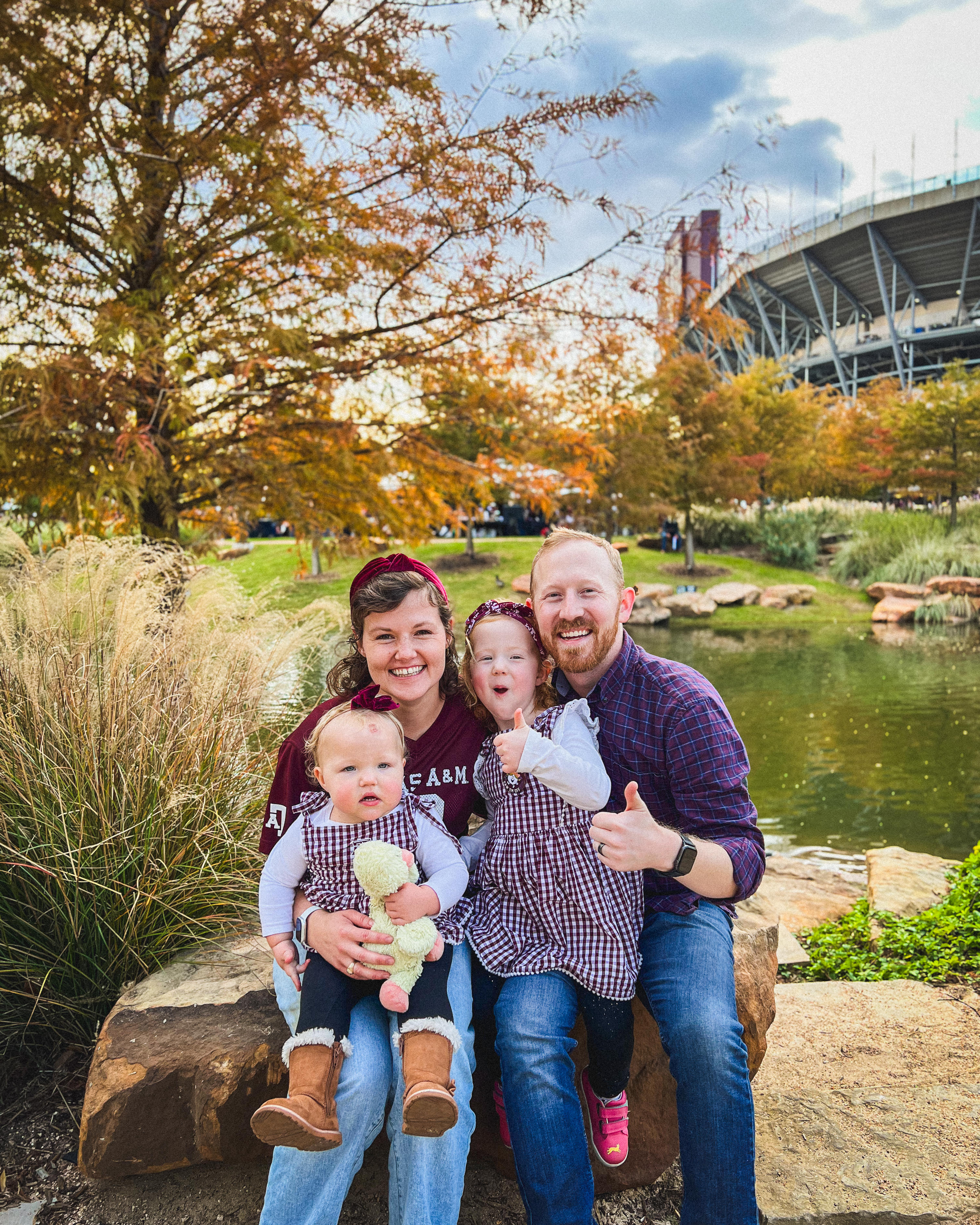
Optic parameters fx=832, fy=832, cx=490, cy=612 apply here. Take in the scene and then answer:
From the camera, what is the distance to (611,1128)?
1.91 meters

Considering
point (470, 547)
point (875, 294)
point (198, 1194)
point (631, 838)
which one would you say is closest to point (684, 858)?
point (631, 838)

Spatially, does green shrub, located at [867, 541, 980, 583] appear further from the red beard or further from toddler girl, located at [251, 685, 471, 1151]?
toddler girl, located at [251, 685, 471, 1151]

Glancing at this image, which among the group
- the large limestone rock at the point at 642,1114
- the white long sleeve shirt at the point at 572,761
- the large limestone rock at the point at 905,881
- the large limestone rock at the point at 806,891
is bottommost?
the large limestone rock at the point at 806,891

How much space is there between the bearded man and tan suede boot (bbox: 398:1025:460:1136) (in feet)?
0.54

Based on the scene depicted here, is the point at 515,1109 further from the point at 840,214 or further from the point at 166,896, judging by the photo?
the point at 840,214

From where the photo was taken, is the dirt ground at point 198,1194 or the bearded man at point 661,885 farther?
the dirt ground at point 198,1194

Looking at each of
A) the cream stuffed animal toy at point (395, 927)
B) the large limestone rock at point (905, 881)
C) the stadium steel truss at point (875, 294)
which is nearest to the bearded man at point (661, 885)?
the cream stuffed animal toy at point (395, 927)

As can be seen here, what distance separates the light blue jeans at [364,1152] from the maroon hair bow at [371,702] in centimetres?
68

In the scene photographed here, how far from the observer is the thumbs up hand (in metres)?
1.80

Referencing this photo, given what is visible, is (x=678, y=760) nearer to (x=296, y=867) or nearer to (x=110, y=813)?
(x=296, y=867)

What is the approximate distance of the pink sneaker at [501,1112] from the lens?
6.40 ft

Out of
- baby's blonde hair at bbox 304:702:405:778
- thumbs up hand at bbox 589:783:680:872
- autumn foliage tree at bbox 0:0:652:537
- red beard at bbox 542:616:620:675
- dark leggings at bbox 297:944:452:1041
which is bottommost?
dark leggings at bbox 297:944:452:1041

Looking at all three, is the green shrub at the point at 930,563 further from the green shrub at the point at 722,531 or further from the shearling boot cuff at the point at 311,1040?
the shearling boot cuff at the point at 311,1040

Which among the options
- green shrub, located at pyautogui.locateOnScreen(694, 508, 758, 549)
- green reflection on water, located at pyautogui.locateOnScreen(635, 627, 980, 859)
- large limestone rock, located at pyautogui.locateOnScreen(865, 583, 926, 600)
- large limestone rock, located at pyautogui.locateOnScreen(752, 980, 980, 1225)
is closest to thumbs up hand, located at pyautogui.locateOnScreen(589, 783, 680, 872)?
large limestone rock, located at pyautogui.locateOnScreen(752, 980, 980, 1225)
